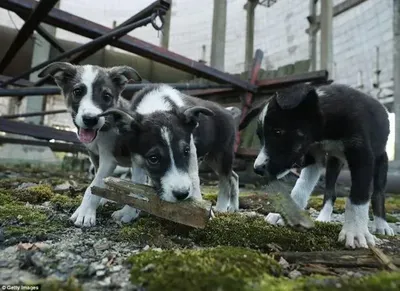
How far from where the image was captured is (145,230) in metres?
2.52

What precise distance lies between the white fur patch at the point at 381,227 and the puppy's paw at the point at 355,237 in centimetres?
91

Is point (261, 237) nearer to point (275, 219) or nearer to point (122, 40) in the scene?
point (275, 219)

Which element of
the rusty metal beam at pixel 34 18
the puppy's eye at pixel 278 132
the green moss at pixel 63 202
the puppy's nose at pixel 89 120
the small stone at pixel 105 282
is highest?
the rusty metal beam at pixel 34 18

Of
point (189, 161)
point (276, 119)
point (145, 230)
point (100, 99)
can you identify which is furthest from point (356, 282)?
point (100, 99)

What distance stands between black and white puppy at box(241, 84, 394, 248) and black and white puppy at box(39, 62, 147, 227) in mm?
1244

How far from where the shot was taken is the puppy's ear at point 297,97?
2.68 m

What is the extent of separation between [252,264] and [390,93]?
448 inches

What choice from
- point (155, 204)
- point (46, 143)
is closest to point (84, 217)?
point (155, 204)

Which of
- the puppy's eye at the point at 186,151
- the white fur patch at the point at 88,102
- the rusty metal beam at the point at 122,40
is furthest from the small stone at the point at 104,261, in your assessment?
the rusty metal beam at the point at 122,40

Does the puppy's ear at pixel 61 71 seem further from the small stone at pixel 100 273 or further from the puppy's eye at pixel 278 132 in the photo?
the small stone at pixel 100 273

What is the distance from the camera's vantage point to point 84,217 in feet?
9.59

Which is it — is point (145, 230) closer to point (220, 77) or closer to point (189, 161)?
point (189, 161)

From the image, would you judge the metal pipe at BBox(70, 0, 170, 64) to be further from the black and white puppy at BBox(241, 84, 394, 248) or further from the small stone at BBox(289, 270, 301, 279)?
the small stone at BBox(289, 270, 301, 279)

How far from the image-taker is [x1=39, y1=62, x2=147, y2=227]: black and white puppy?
309 cm
